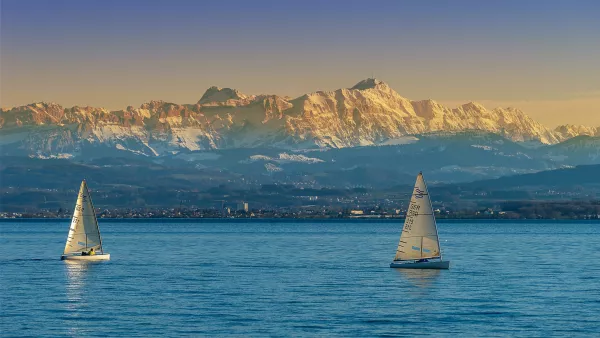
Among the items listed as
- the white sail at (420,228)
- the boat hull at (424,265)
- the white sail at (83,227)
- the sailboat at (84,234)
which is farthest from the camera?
the sailboat at (84,234)

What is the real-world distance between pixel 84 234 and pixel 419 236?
3466 centimetres

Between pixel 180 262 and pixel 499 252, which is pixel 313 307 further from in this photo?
pixel 499 252

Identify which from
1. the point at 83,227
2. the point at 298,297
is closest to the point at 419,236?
the point at 298,297

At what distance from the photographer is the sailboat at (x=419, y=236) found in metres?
97.3

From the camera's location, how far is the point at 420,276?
3728 inches

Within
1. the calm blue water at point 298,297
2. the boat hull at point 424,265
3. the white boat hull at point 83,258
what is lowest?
the calm blue water at point 298,297

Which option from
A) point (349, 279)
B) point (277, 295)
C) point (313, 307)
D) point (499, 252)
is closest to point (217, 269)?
point (349, 279)

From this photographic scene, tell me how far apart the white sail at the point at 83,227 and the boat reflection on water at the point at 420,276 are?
30.0m

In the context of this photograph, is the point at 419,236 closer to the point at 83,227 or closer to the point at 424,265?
the point at 424,265

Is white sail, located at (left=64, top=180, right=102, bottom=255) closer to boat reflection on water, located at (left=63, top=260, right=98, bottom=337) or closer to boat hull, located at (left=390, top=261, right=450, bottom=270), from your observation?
boat reflection on water, located at (left=63, top=260, right=98, bottom=337)

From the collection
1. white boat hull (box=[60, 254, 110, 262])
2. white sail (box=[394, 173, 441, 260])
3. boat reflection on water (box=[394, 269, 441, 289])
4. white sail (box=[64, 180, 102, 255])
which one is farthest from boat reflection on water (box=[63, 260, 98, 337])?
white sail (box=[394, 173, 441, 260])

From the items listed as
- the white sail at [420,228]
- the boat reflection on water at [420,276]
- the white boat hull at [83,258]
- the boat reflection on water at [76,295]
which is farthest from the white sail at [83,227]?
the white sail at [420,228]

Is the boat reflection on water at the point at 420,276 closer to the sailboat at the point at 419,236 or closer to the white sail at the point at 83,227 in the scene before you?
the sailboat at the point at 419,236

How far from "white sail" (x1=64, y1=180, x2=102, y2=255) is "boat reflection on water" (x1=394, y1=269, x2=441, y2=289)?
30.0m
